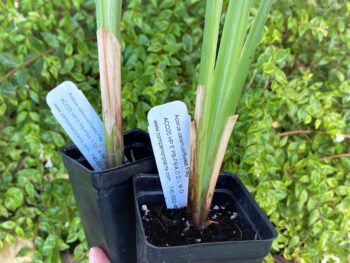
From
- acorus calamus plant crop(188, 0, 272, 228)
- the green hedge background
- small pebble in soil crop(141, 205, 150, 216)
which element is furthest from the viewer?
the green hedge background

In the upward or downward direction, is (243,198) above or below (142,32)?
below

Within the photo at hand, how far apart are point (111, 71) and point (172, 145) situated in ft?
0.37

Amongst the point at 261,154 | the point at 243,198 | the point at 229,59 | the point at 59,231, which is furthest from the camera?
the point at 59,231

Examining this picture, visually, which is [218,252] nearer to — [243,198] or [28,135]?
[243,198]

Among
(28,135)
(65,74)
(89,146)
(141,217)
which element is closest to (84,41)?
(65,74)

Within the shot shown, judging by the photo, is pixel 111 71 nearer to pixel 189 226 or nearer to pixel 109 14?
pixel 109 14

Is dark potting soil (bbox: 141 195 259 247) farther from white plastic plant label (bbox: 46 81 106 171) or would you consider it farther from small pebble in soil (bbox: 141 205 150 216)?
white plastic plant label (bbox: 46 81 106 171)

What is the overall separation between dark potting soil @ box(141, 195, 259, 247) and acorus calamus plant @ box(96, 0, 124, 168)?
0.28ft

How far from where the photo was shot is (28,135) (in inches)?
28.9

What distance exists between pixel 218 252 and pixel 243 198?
4.0 inches

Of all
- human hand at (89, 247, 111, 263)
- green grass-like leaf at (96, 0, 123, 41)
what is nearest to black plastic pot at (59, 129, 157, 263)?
human hand at (89, 247, 111, 263)

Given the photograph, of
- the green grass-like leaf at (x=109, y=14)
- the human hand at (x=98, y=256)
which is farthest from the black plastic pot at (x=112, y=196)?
the green grass-like leaf at (x=109, y=14)

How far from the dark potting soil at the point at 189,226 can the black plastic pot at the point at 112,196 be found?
45mm

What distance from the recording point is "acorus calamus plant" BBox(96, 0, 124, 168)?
36 centimetres
